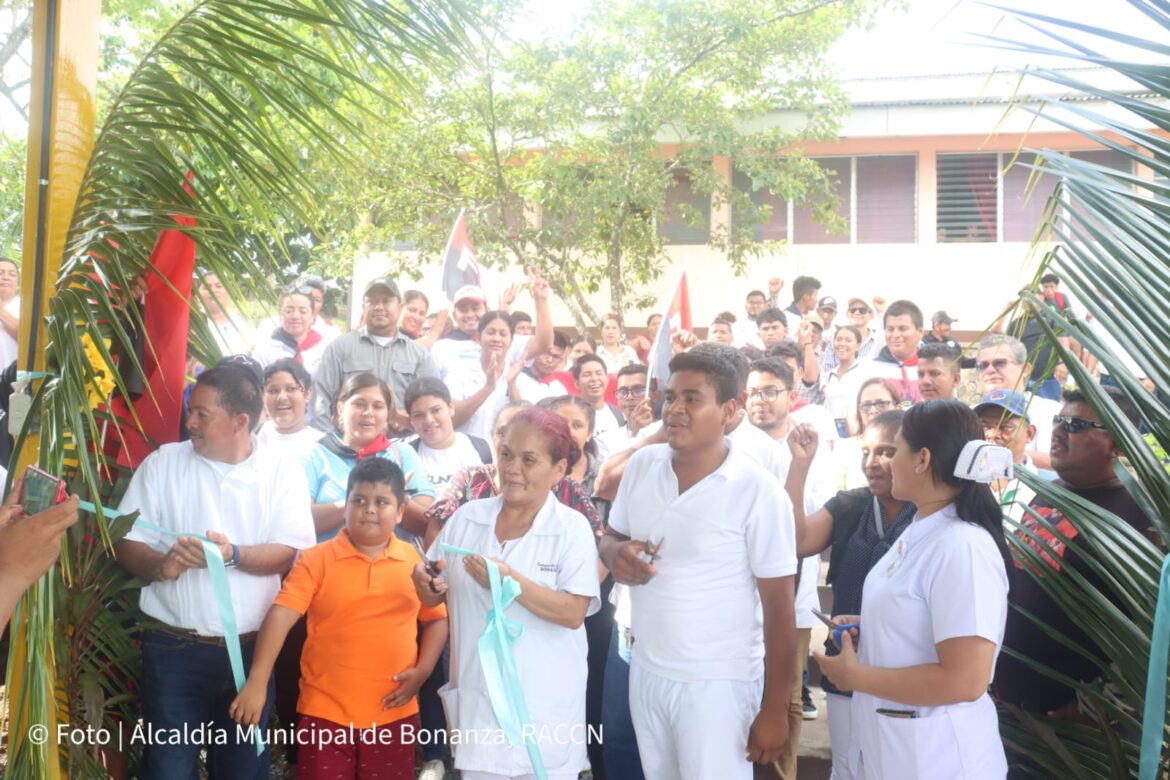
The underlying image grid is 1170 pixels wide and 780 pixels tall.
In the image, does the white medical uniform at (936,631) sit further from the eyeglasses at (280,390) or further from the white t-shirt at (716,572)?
the eyeglasses at (280,390)

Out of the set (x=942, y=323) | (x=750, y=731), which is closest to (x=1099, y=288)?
(x=750, y=731)

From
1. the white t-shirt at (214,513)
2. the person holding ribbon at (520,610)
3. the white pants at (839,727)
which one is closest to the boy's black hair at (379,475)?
the white t-shirt at (214,513)

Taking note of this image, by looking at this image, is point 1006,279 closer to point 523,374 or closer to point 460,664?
point 523,374

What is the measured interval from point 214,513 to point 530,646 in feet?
4.08

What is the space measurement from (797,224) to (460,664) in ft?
44.9

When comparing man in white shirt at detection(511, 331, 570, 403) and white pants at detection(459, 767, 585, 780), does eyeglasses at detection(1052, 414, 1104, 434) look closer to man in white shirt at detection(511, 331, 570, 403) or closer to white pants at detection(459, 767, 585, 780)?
white pants at detection(459, 767, 585, 780)

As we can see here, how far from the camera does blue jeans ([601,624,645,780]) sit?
4.03m

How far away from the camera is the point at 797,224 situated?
16391 millimetres

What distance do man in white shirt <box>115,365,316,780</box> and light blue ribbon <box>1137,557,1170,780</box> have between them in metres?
2.77

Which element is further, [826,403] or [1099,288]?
[826,403]

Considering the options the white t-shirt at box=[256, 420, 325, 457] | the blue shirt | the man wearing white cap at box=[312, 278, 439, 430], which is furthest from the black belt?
the man wearing white cap at box=[312, 278, 439, 430]

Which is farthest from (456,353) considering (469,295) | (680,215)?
(680,215)

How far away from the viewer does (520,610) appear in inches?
144

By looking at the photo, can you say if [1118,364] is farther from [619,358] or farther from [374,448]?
[619,358]
